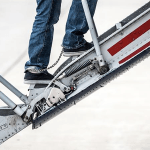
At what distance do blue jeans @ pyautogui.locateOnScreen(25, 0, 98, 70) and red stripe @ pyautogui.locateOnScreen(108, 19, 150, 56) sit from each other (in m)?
0.23

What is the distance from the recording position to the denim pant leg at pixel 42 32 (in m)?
3.40

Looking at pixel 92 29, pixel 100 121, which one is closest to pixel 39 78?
pixel 92 29

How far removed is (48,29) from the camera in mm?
3479

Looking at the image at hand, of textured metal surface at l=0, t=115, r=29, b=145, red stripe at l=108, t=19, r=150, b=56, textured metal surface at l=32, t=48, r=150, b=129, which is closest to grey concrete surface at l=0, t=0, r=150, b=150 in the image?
textured metal surface at l=0, t=115, r=29, b=145

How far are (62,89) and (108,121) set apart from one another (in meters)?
1.00

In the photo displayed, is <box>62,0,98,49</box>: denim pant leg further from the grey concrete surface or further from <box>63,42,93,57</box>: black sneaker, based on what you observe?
the grey concrete surface

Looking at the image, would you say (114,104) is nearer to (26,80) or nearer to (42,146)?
(42,146)

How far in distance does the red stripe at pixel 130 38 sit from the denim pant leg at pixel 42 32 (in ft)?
1.46

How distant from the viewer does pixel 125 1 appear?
9070 mm

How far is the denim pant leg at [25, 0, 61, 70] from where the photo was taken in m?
3.40

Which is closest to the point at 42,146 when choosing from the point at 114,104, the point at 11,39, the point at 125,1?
the point at 114,104

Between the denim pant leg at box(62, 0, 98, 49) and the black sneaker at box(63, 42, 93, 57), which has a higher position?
the denim pant leg at box(62, 0, 98, 49)

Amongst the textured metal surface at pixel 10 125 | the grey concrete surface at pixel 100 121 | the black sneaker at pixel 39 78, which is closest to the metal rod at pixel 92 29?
the black sneaker at pixel 39 78

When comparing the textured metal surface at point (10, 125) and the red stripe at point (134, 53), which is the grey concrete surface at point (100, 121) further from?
the red stripe at point (134, 53)
